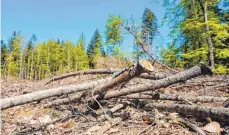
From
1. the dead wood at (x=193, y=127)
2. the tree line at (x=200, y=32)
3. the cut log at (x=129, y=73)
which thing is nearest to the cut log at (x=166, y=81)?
the cut log at (x=129, y=73)

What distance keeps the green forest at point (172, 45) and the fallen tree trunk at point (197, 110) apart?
0.84m

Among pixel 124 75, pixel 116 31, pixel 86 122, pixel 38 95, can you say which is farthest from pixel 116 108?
pixel 116 31

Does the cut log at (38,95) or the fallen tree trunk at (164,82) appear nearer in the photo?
the cut log at (38,95)

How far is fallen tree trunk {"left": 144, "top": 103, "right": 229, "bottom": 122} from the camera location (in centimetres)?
331

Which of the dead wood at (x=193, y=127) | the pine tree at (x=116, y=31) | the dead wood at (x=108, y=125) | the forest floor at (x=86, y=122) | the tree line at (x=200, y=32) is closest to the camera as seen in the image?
the dead wood at (x=193, y=127)

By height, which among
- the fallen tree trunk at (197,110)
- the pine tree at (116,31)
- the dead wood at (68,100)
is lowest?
the fallen tree trunk at (197,110)

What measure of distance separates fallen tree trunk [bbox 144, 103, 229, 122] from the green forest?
84 centimetres

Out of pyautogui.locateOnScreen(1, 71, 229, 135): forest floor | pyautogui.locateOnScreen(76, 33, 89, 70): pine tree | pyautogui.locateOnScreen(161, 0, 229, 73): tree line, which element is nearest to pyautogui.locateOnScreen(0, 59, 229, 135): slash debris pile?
pyautogui.locateOnScreen(1, 71, 229, 135): forest floor

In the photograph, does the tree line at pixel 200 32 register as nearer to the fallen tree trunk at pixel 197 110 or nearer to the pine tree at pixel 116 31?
the pine tree at pixel 116 31

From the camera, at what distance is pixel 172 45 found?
19.0m

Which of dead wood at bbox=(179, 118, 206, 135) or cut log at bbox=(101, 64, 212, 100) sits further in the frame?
cut log at bbox=(101, 64, 212, 100)

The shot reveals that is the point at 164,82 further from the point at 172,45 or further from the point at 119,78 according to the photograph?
the point at 172,45

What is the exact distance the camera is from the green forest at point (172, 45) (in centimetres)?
621

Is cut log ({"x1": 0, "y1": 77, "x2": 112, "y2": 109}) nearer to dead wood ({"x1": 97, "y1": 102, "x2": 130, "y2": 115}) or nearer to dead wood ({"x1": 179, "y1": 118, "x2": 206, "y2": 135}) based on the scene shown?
dead wood ({"x1": 97, "y1": 102, "x2": 130, "y2": 115})
